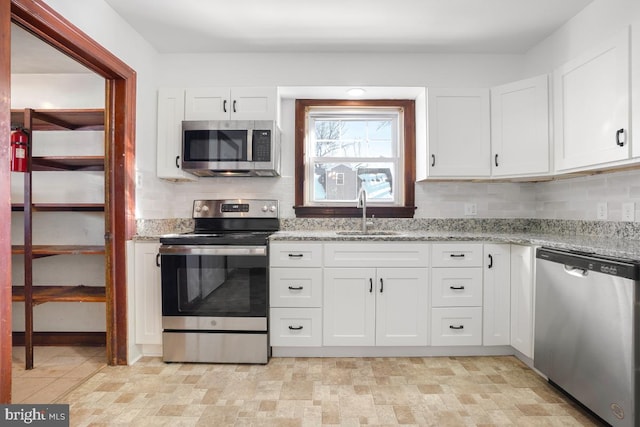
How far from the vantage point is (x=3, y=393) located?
1488mm

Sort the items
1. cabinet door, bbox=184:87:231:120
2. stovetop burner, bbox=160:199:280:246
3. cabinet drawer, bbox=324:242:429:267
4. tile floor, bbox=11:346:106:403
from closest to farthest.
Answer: tile floor, bbox=11:346:106:403, cabinet drawer, bbox=324:242:429:267, cabinet door, bbox=184:87:231:120, stovetop burner, bbox=160:199:280:246

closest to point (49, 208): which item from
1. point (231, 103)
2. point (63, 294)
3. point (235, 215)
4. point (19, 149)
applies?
point (19, 149)

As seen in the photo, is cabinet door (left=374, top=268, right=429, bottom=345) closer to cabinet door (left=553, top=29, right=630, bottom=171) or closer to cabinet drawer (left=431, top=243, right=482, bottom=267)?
cabinet drawer (left=431, top=243, right=482, bottom=267)

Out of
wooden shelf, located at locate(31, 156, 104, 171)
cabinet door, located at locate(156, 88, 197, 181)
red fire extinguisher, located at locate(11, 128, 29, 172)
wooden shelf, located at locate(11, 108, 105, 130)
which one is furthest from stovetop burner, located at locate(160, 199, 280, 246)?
red fire extinguisher, located at locate(11, 128, 29, 172)

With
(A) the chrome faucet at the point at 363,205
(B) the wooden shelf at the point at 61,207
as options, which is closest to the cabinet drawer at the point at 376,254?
(A) the chrome faucet at the point at 363,205

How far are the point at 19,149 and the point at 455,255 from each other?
309cm

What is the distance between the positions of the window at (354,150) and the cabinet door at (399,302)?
2.74 feet

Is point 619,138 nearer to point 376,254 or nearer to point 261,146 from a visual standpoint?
point 376,254

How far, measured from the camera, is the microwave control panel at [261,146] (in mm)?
2639

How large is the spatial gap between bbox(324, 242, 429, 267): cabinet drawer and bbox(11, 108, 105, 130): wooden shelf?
2.05 meters

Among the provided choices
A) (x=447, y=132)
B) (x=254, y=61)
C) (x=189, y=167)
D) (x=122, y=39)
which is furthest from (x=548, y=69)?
(x=122, y=39)

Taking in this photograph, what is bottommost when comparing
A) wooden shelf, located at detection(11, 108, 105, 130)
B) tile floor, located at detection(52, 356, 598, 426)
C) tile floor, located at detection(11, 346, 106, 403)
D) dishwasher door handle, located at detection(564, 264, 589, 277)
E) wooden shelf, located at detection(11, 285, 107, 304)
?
tile floor, located at detection(11, 346, 106, 403)

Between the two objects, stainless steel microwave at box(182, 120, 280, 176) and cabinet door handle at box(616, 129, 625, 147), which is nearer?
cabinet door handle at box(616, 129, 625, 147)

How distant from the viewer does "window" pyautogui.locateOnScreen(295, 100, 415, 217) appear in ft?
10.2
